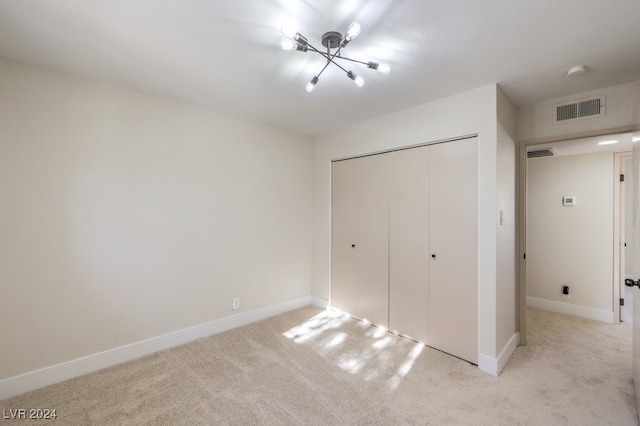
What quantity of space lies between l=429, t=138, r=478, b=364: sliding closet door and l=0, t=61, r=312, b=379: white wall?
78.2 inches

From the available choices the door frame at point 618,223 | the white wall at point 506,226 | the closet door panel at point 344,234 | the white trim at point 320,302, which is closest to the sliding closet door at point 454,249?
the white wall at point 506,226

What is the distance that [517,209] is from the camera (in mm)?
2869

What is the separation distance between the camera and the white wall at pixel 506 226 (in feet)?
7.99

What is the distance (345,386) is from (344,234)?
1.85m

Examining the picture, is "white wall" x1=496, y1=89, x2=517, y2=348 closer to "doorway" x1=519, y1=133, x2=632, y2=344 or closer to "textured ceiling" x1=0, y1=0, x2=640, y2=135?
"textured ceiling" x1=0, y1=0, x2=640, y2=135

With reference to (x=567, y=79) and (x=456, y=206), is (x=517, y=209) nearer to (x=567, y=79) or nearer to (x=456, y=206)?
(x=456, y=206)

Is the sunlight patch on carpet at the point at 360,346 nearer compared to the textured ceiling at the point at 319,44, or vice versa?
the textured ceiling at the point at 319,44

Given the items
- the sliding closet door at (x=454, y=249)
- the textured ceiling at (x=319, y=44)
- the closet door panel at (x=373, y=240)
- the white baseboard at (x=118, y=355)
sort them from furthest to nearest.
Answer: the closet door panel at (x=373, y=240) → the sliding closet door at (x=454, y=249) → the white baseboard at (x=118, y=355) → the textured ceiling at (x=319, y=44)

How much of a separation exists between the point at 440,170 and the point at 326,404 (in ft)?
7.37

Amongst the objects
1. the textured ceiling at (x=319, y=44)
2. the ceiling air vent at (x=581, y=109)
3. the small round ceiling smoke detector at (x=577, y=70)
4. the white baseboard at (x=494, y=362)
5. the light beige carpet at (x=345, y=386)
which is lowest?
the light beige carpet at (x=345, y=386)

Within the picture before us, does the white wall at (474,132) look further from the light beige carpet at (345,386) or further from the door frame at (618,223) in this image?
the door frame at (618,223)

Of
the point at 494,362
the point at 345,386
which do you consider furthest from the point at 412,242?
the point at 345,386

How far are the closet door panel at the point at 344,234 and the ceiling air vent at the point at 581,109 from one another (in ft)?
6.70

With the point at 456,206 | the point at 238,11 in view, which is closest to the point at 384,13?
the point at 238,11
